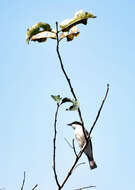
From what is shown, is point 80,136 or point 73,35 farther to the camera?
point 80,136

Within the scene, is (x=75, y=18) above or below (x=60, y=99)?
above

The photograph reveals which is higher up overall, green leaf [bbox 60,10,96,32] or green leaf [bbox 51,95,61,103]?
green leaf [bbox 60,10,96,32]

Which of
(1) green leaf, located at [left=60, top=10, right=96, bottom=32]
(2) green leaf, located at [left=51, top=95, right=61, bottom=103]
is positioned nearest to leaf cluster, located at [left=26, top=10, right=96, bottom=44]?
(1) green leaf, located at [left=60, top=10, right=96, bottom=32]

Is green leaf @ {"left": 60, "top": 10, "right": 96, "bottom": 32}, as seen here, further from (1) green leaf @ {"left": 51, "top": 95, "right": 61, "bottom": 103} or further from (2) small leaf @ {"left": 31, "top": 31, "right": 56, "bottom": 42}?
(1) green leaf @ {"left": 51, "top": 95, "right": 61, "bottom": 103}

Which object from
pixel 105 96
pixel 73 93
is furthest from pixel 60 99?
pixel 105 96

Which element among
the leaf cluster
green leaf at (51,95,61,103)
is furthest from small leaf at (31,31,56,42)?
green leaf at (51,95,61,103)

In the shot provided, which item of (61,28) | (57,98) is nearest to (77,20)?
(61,28)

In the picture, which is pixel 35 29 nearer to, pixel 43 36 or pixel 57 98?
pixel 43 36

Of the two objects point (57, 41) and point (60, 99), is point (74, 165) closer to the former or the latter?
point (60, 99)

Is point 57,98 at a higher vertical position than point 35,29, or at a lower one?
lower

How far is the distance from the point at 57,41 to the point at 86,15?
30cm

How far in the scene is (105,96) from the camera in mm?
2678

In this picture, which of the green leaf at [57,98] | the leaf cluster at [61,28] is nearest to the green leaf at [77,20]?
the leaf cluster at [61,28]

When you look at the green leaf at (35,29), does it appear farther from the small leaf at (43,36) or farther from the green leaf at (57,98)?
the green leaf at (57,98)
